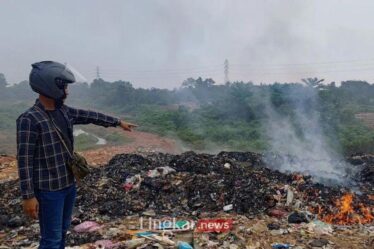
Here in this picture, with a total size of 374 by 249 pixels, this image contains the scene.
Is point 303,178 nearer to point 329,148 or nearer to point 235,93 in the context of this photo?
point 329,148

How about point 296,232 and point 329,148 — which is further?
point 329,148

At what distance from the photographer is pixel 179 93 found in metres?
34.3

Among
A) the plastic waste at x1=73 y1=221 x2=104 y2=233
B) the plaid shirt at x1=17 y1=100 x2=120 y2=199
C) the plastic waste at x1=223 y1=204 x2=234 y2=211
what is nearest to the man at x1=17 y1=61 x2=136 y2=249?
the plaid shirt at x1=17 y1=100 x2=120 y2=199

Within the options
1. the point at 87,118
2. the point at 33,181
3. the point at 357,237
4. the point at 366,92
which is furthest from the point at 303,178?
the point at 366,92

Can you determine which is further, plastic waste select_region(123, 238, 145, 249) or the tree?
the tree

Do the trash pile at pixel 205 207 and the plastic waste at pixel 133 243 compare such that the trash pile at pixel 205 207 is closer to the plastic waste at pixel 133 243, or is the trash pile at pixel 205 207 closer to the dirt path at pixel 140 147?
the plastic waste at pixel 133 243

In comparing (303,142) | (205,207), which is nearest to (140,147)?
(303,142)

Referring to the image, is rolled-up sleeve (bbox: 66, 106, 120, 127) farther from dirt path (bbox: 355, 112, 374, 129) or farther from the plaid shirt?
dirt path (bbox: 355, 112, 374, 129)

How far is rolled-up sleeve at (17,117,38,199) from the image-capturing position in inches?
114

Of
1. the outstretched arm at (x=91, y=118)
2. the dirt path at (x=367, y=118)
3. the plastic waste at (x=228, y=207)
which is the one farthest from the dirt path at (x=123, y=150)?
the dirt path at (x=367, y=118)

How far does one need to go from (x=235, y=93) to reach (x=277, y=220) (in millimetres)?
16460

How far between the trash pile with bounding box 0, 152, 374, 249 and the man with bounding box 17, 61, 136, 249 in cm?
173

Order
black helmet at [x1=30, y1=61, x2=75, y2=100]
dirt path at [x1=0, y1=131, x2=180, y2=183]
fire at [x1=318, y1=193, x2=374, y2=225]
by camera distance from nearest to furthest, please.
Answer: black helmet at [x1=30, y1=61, x2=75, y2=100] < fire at [x1=318, y1=193, x2=374, y2=225] < dirt path at [x1=0, y1=131, x2=180, y2=183]

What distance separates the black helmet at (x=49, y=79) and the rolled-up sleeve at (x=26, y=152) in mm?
256
